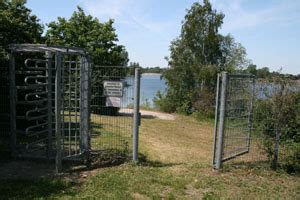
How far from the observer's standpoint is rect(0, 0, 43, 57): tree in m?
9.24

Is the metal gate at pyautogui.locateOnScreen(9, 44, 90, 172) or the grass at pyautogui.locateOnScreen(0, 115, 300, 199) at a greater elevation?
the metal gate at pyautogui.locateOnScreen(9, 44, 90, 172)

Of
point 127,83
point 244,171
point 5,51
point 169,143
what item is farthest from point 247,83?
point 5,51

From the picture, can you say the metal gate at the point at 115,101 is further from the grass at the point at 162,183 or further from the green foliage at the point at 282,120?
the green foliage at the point at 282,120

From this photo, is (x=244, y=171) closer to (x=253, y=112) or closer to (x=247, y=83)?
(x=253, y=112)

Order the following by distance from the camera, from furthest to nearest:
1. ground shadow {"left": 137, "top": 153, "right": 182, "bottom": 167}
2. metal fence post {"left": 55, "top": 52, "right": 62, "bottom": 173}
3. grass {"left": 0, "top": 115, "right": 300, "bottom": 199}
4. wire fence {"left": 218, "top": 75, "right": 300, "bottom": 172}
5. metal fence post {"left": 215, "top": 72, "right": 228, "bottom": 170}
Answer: ground shadow {"left": 137, "top": 153, "right": 182, "bottom": 167} < wire fence {"left": 218, "top": 75, "right": 300, "bottom": 172} < metal fence post {"left": 215, "top": 72, "right": 228, "bottom": 170} < metal fence post {"left": 55, "top": 52, "right": 62, "bottom": 173} < grass {"left": 0, "top": 115, "right": 300, "bottom": 199}

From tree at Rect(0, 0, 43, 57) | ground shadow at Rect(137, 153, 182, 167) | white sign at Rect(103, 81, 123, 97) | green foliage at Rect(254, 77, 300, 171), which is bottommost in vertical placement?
ground shadow at Rect(137, 153, 182, 167)

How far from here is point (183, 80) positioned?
811 inches

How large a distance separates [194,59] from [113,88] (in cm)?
1467

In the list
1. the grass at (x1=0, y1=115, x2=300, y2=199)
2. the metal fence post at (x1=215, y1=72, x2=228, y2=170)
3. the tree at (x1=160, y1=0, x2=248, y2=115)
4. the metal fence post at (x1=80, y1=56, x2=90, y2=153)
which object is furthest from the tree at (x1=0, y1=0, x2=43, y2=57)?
the tree at (x1=160, y1=0, x2=248, y2=115)

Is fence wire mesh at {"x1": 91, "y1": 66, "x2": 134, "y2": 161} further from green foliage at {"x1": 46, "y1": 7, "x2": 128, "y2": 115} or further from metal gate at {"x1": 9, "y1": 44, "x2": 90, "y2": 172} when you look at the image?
green foliage at {"x1": 46, "y1": 7, "x2": 128, "y2": 115}

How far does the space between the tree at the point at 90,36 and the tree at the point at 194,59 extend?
5.32 m

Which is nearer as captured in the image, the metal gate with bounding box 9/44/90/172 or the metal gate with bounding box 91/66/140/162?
the metal gate with bounding box 9/44/90/172

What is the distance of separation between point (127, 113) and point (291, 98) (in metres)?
3.53

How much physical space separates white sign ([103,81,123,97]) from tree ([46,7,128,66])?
875 centimetres
